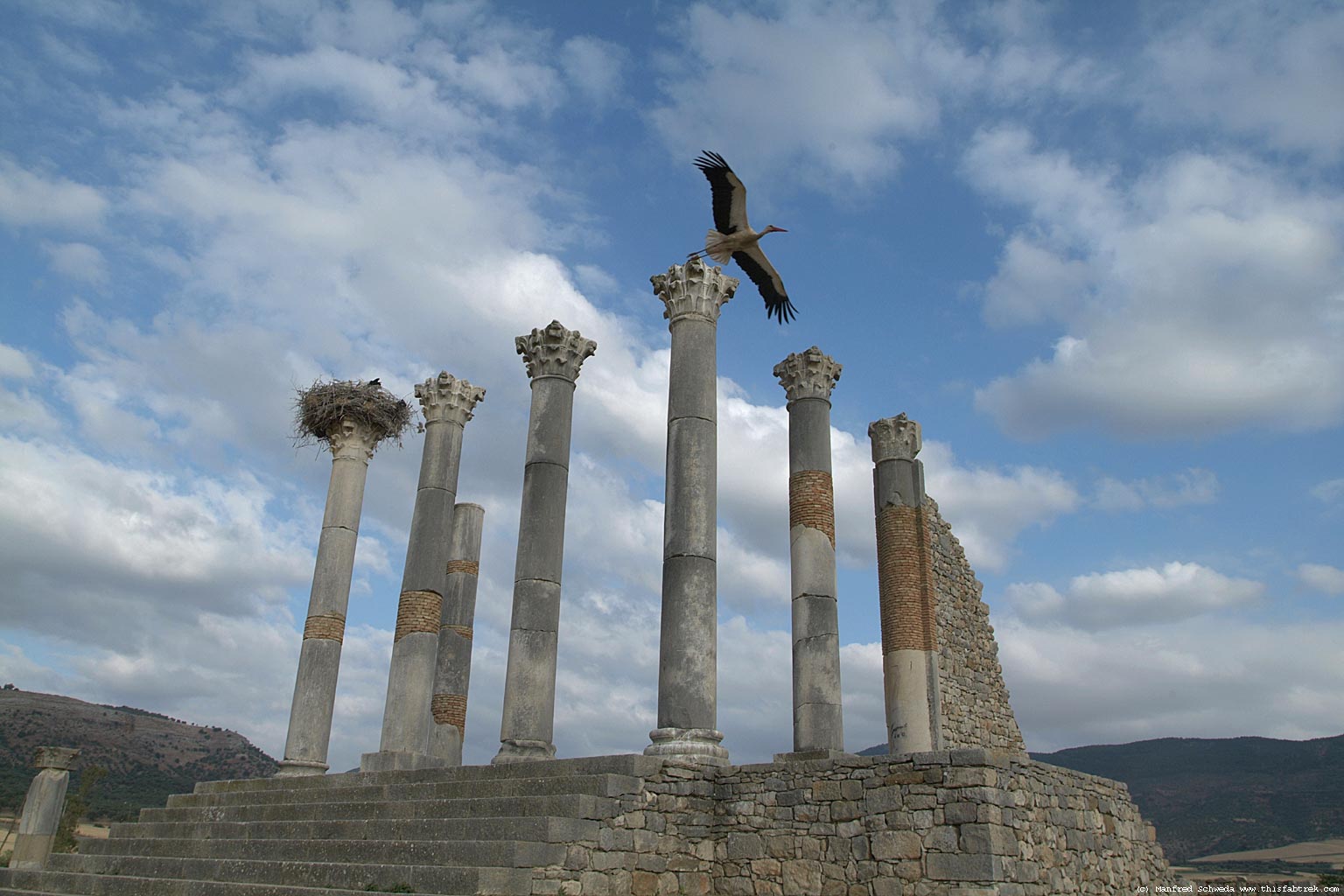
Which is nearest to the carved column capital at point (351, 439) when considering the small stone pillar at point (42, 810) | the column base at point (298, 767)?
the column base at point (298, 767)

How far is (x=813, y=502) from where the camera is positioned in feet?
56.8

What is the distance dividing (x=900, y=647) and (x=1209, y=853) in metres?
56.1

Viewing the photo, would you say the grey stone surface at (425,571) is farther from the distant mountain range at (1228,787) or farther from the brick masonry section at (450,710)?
the distant mountain range at (1228,787)

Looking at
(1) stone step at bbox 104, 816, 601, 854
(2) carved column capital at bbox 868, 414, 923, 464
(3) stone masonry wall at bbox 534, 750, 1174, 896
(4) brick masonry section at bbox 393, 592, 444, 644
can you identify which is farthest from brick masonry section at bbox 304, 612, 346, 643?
(2) carved column capital at bbox 868, 414, 923, 464

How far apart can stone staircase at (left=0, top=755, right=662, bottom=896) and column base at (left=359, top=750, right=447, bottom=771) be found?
116 cm

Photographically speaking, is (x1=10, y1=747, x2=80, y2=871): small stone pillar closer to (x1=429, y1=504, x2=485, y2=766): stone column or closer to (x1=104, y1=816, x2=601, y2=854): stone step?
(x1=104, y1=816, x2=601, y2=854): stone step

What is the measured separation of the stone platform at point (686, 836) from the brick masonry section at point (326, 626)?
545 centimetres

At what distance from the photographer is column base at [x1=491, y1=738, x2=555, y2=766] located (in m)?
15.3

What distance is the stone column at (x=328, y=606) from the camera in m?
18.8

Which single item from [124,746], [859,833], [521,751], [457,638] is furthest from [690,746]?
[124,746]

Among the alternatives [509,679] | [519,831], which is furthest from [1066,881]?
[509,679]

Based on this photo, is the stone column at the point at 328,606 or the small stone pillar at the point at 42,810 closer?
the small stone pillar at the point at 42,810

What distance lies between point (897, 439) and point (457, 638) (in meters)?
10.5

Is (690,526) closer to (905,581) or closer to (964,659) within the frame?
(905,581)
